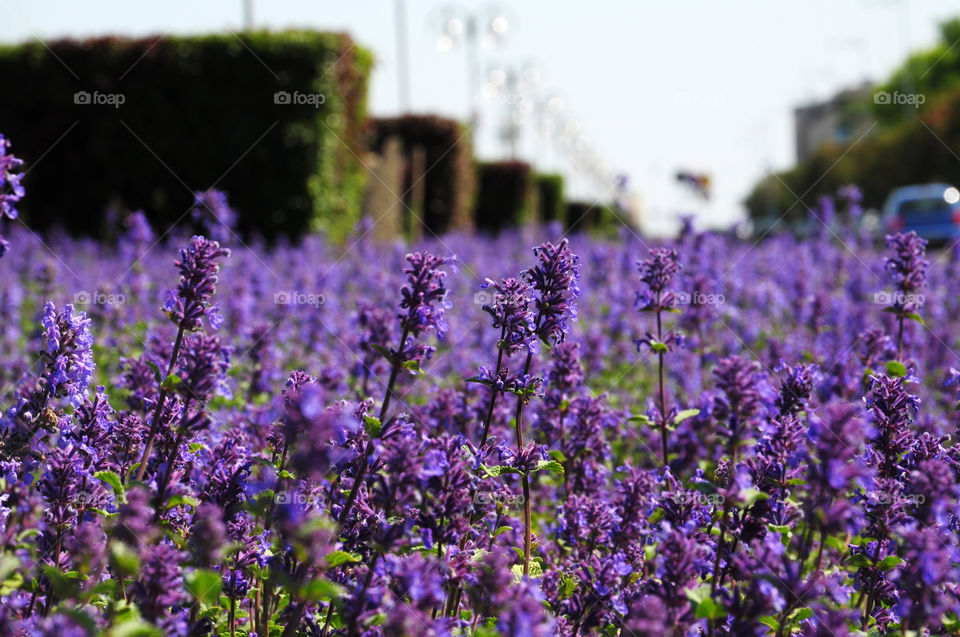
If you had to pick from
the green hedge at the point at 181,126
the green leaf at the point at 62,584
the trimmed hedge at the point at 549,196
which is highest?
the trimmed hedge at the point at 549,196

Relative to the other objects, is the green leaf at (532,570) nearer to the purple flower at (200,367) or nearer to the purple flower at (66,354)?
the purple flower at (200,367)

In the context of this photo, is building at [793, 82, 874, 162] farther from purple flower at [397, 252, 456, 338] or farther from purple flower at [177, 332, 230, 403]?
purple flower at [177, 332, 230, 403]

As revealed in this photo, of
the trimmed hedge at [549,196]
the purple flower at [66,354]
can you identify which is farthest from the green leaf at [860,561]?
the trimmed hedge at [549,196]

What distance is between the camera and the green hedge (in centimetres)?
1502

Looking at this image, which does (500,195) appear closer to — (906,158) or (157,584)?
(157,584)

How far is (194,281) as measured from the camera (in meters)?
2.46

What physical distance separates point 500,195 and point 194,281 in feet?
86.9

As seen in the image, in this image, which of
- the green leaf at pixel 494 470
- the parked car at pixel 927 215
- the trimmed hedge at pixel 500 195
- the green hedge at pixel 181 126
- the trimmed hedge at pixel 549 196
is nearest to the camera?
the green leaf at pixel 494 470

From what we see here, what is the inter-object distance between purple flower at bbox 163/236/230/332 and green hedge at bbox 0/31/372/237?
12.8 m

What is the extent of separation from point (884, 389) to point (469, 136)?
2202 cm

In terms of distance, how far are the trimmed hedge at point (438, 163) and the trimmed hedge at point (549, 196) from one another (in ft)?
41.0

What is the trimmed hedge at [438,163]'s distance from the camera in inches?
890

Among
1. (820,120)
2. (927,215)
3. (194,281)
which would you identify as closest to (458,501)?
(194,281)

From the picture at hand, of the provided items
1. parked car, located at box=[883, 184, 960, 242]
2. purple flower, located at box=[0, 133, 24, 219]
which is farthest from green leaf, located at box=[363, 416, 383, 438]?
parked car, located at box=[883, 184, 960, 242]
